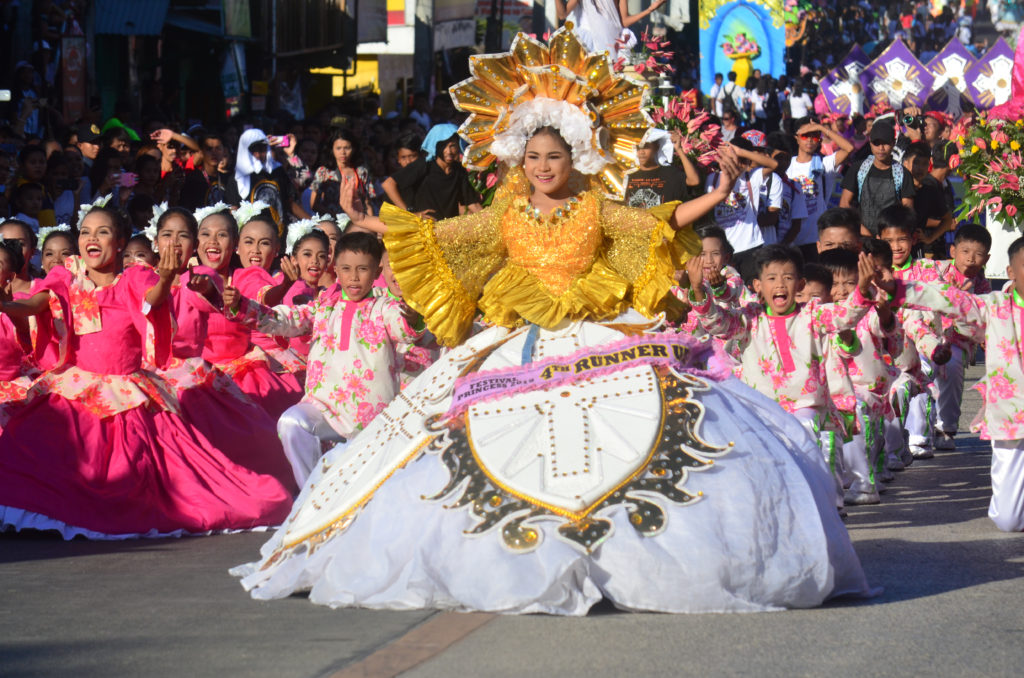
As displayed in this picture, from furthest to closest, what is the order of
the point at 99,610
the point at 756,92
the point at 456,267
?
the point at 756,92 → the point at 456,267 → the point at 99,610

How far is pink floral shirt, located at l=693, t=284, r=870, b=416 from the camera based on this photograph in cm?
848

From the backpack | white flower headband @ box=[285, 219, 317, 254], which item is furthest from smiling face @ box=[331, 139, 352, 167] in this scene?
the backpack

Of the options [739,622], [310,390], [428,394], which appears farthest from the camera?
[310,390]

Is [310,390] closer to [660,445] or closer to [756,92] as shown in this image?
[660,445]

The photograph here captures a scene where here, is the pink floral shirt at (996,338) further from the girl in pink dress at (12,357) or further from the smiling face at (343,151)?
the smiling face at (343,151)

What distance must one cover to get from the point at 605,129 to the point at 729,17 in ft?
89.9

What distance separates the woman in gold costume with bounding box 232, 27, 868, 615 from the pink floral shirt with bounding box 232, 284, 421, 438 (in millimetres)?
1295

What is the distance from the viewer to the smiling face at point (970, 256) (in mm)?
9859

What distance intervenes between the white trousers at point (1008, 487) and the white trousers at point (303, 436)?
3125 mm

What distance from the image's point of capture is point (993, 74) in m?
23.2

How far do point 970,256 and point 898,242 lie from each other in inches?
19.3

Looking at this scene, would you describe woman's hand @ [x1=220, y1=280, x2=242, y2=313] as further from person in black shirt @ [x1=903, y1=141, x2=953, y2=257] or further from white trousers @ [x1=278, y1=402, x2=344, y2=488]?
person in black shirt @ [x1=903, y1=141, x2=953, y2=257]

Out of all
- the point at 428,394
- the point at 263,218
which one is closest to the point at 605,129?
the point at 428,394

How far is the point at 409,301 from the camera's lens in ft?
22.6
